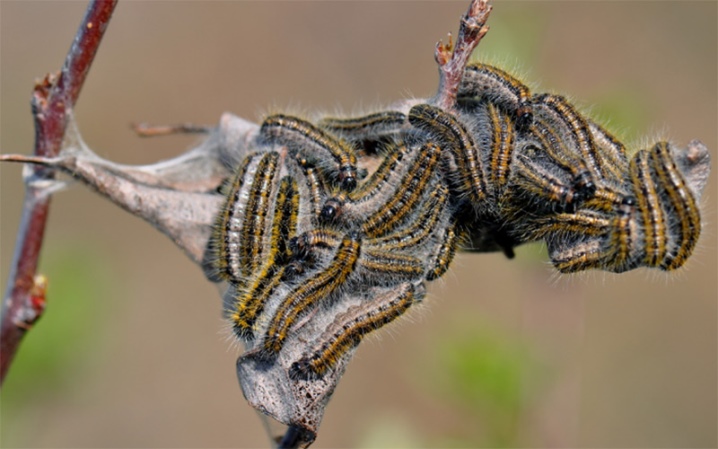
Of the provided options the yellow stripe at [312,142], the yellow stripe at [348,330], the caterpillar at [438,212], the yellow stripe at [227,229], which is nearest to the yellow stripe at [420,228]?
the caterpillar at [438,212]

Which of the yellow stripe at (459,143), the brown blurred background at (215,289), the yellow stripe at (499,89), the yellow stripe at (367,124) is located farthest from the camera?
the brown blurred background at (215,289)

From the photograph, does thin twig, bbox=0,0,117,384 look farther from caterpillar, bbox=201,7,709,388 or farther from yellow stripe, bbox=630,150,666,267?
yellow stripe, bbox=630,150,666,267

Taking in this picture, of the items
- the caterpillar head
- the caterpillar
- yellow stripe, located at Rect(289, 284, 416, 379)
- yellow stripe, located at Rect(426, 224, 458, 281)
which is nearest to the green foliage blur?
the caterpillar

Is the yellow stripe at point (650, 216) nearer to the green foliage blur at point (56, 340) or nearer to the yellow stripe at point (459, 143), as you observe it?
the yellow stripe at point (459, 143)

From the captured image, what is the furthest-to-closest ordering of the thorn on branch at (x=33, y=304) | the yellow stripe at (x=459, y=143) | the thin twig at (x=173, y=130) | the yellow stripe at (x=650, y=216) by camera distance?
the thin twig at (x=173, y=130) → the thorn on branch at (x=33, y=304) → the yellow stripe at (x=459, y=143) → the yellow stripe at (x=650, y=216)

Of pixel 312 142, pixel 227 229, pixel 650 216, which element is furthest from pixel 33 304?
pixel 650 216

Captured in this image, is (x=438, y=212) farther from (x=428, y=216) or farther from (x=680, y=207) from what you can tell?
(x=680, y=207)
